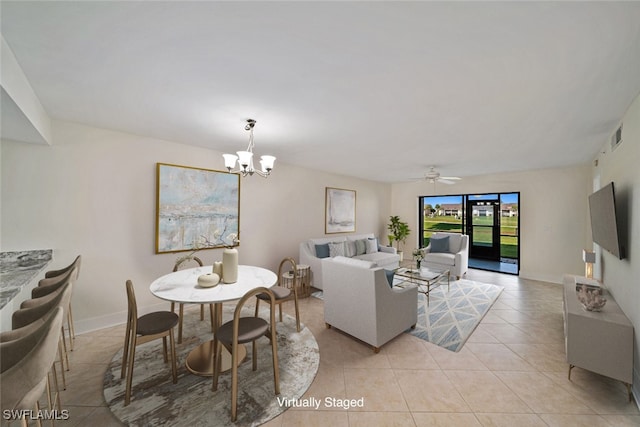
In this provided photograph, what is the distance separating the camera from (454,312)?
334 centimetres

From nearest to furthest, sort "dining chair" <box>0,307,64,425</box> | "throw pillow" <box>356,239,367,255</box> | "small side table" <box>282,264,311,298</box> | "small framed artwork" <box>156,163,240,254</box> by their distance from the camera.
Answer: "dining chair" <box>0,307,64,425</box>
"small framed artwork" <box>156,163,240,254</box>
"small side table" <box>282,264,311,298</box>
"throw pillow" <box>356,239,367,255</box>

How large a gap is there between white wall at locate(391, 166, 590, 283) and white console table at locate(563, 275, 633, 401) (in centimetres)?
353

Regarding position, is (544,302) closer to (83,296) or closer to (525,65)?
(525,65)

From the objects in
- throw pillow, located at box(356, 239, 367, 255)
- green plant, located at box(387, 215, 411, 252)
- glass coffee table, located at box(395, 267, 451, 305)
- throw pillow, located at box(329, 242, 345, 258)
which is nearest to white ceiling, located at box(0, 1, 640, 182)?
glass coffee table, located at box(395, 267, 451, 305)

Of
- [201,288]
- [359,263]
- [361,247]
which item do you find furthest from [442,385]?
[361,247]

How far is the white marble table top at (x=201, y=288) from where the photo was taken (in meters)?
1.76

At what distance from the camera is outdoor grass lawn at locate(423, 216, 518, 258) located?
5654 millimetres

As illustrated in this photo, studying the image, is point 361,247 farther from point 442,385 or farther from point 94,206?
point 94,206

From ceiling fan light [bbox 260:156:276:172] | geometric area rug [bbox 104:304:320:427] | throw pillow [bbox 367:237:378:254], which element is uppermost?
ceiling fan light [bbox 260:156:276:172]

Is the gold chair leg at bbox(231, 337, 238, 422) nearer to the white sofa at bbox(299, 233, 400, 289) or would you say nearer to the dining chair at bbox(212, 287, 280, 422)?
the dining chair at bbox(212, 287, 280, 422)

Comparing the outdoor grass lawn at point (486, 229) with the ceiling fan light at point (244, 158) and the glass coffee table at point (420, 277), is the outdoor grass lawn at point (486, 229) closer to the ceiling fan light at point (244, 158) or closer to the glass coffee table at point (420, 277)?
the glass coffee table at point (420, 277)

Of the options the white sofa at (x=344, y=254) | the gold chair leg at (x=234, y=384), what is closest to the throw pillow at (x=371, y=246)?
the white sofa at (x=344, y=254)

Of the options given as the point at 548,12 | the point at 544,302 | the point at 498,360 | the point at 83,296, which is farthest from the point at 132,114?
the point at 544,302

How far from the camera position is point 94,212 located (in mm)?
2732
